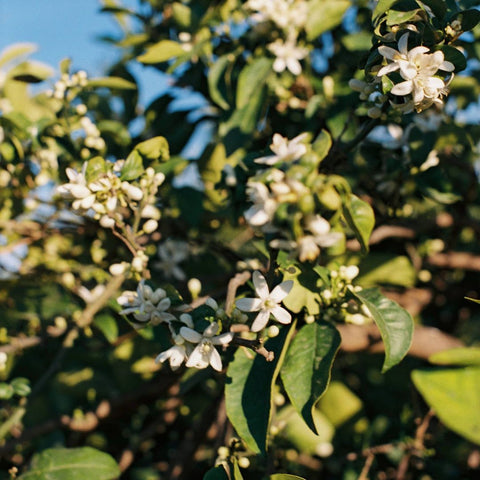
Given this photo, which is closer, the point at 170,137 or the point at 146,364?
the point at 170,137

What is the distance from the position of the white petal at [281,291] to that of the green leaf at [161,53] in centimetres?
103

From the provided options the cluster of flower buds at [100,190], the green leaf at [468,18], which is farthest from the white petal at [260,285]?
the green leaf at [468,18]

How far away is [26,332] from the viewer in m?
1.88

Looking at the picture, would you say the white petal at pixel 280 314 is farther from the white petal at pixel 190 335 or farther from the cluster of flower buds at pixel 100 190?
the cluster of flower buds at pixel 100 190

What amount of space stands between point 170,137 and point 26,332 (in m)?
0.90

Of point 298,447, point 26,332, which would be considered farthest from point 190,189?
point 298,447

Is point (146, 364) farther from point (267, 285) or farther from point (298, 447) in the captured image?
point (267, 285)

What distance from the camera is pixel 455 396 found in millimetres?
865

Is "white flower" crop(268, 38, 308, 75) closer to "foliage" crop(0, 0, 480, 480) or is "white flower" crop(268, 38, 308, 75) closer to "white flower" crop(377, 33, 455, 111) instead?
"foliage" crop(0, 0, 480, 480)

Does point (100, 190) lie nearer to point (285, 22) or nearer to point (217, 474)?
point (217, 474)

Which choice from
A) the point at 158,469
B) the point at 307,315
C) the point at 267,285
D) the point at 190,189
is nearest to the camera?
the point at 267,285

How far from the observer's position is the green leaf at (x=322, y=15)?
1743 mm

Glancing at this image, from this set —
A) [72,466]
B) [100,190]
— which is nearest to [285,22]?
[100,190]

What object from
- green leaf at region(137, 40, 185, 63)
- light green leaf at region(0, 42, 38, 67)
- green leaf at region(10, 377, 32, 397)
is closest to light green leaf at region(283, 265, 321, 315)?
green leaf at region(10, 377, 32, 397)
